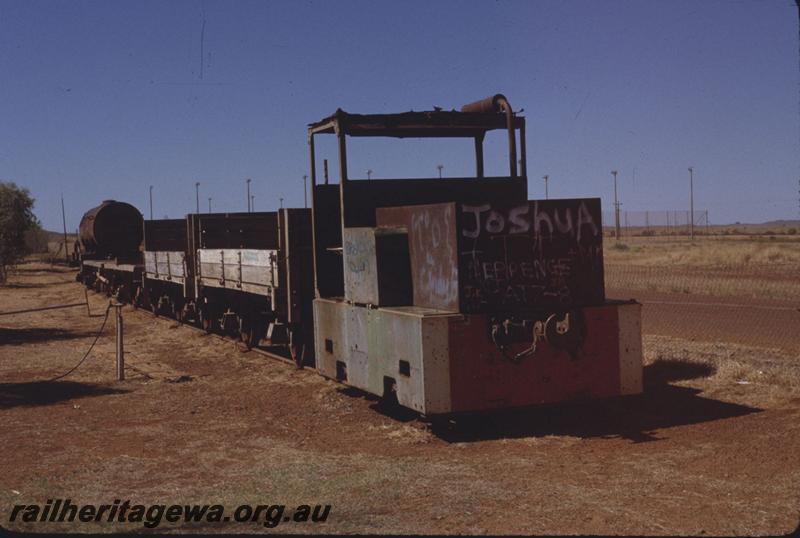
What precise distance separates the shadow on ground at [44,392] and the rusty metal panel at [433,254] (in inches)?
197

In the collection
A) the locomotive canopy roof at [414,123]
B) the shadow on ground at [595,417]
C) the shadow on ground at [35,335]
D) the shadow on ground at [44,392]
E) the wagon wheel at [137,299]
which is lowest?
the shadow on ground at [595,417]

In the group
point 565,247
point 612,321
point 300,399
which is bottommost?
point 300,399

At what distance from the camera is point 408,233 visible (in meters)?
8.69

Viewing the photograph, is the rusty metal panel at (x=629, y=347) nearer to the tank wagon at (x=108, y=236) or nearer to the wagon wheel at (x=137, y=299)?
the wagon wheel at (x=137, y=299)

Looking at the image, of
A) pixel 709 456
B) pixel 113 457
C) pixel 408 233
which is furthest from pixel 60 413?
pixel 709 456

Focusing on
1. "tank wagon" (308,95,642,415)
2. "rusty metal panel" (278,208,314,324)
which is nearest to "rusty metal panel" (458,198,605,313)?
"tank wagon" (308,95,642,415)

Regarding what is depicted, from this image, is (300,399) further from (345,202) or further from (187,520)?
(187,520)

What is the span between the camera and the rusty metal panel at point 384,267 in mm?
8602

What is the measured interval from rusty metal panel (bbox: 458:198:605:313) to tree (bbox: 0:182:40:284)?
3723 centimetres

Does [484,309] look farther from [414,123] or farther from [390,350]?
[414,123]

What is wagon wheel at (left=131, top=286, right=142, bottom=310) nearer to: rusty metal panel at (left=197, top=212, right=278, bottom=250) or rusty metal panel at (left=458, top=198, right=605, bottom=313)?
rusty metal panel at (left=197, top=212, right=278, bottom=250)

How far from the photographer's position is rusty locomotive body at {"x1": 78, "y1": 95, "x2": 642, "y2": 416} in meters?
7.84

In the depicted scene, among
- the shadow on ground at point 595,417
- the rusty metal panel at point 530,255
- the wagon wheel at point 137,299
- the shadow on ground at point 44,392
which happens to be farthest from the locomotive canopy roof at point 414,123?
the wagon wheel at point 137,299

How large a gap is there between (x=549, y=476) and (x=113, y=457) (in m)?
3.89
